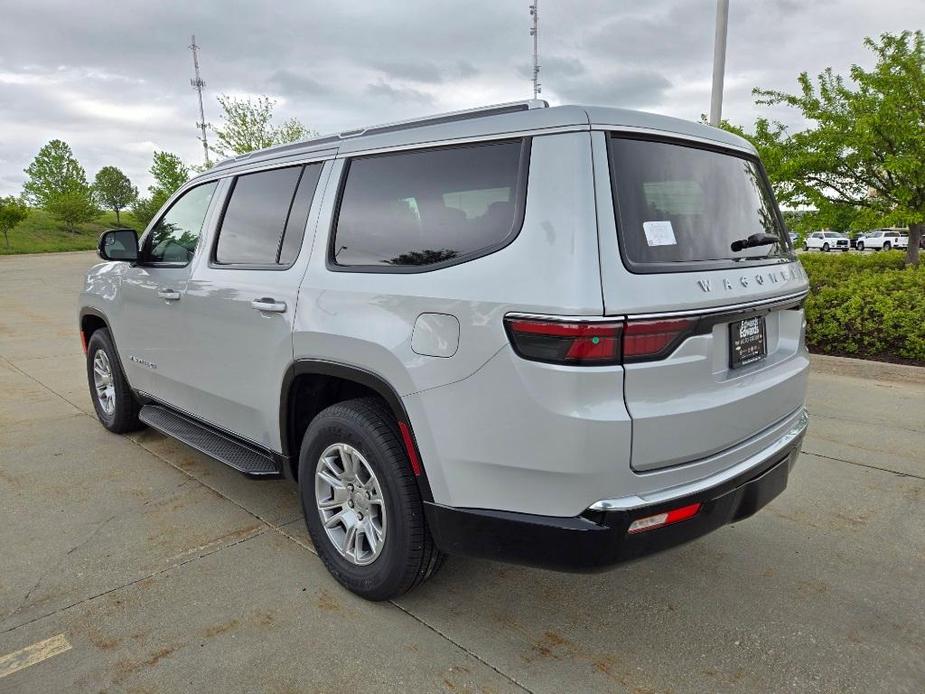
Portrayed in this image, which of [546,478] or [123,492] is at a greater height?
[546,478]

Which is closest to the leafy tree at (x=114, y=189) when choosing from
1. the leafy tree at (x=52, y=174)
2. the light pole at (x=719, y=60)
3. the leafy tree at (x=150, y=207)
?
the leafy tree at (x=52, y=174)

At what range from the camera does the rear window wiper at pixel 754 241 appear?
8.36 ft

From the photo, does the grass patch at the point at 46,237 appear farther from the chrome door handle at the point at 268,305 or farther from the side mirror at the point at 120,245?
the chrome door handle at the point at 268,305

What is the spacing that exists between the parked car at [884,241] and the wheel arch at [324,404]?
4543 cm

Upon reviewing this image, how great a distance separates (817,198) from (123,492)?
31.2ft

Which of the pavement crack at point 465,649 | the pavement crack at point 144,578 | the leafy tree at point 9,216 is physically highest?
the leafy tree at point 9,216

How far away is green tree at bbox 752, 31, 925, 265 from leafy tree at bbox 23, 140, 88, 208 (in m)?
67.1

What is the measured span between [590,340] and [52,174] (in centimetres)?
7496

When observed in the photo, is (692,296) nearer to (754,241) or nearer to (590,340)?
(590,340)

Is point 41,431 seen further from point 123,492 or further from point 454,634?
point 454,634

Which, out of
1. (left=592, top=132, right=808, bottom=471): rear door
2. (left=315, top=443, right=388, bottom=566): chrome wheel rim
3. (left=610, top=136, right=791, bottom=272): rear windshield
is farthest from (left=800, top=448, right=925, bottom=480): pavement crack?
(left=315, top=443, right=388, bottom=566): chrome wheel rim

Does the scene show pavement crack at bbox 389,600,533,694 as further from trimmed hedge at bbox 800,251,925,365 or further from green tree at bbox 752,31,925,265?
green tree at bbox 752,31,925,265

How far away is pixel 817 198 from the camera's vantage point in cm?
963

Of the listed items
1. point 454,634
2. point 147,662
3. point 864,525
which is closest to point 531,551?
point 454,634
